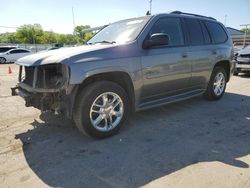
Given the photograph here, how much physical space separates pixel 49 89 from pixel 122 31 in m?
1.85

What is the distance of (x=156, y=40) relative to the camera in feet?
13.8

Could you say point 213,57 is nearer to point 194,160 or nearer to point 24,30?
point 194,160

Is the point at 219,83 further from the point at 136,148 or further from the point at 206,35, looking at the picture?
Result: the point at 136,148

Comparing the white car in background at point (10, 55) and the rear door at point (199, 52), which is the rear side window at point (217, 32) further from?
the white car in background at point (10, 55)

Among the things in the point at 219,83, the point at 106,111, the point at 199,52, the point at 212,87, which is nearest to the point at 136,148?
the point at 106,111

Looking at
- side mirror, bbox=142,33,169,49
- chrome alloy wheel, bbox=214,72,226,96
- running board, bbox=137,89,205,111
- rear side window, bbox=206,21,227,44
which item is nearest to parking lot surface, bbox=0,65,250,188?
running board, bbox=137,89,205,111

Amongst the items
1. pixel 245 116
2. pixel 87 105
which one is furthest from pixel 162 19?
pixel 245 116

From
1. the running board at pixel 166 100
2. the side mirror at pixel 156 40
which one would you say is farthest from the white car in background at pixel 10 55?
the side mirror at pixel 156 40

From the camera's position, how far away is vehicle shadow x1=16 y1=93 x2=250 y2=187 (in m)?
3.02

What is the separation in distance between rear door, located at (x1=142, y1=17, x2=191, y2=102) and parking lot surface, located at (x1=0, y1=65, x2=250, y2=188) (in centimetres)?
59

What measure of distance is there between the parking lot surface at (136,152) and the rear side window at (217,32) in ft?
5.97

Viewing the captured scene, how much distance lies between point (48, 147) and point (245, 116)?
3811 mm

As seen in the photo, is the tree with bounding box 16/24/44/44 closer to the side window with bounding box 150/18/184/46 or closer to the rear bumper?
the side window with bounding box 150/18/184/46

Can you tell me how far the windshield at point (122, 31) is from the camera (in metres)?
4.44
